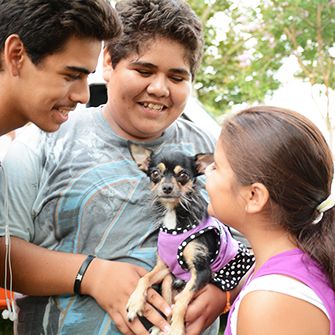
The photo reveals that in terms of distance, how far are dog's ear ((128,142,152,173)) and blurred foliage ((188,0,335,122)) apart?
6.09 metres

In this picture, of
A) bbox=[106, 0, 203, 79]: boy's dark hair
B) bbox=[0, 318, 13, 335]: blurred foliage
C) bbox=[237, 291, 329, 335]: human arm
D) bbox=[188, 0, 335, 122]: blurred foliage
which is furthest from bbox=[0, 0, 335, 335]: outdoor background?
bbox=[237, 291, 329, 335]: human arm

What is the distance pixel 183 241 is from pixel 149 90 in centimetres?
65

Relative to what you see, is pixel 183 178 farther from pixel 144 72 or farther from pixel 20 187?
pixel 20 187

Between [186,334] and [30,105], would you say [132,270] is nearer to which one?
[186,334]

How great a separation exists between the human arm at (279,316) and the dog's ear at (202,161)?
71cm

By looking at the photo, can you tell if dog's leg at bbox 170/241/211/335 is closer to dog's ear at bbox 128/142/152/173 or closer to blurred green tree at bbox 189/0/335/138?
dog's ear at bbox 128/142/152/173

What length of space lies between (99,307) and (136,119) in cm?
79

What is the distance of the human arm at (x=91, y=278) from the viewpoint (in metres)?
2.49

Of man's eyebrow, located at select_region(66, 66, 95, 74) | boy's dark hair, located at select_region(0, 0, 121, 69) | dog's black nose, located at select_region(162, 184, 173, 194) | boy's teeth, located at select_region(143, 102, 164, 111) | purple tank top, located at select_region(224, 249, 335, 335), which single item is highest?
boy's dark hair, located at select_region(0, 0, 121, 69)

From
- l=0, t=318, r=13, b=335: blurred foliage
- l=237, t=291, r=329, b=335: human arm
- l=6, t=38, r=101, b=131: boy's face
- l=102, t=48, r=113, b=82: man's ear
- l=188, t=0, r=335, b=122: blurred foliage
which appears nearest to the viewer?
l=237, t=291, r=329, b=335: human arm

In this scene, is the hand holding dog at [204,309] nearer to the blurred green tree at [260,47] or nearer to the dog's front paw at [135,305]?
the dog's front paw at [135,305]

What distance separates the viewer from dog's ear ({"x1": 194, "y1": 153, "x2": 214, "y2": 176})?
2.61 meters

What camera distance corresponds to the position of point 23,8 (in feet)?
7.35

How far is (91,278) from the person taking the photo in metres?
2.50
